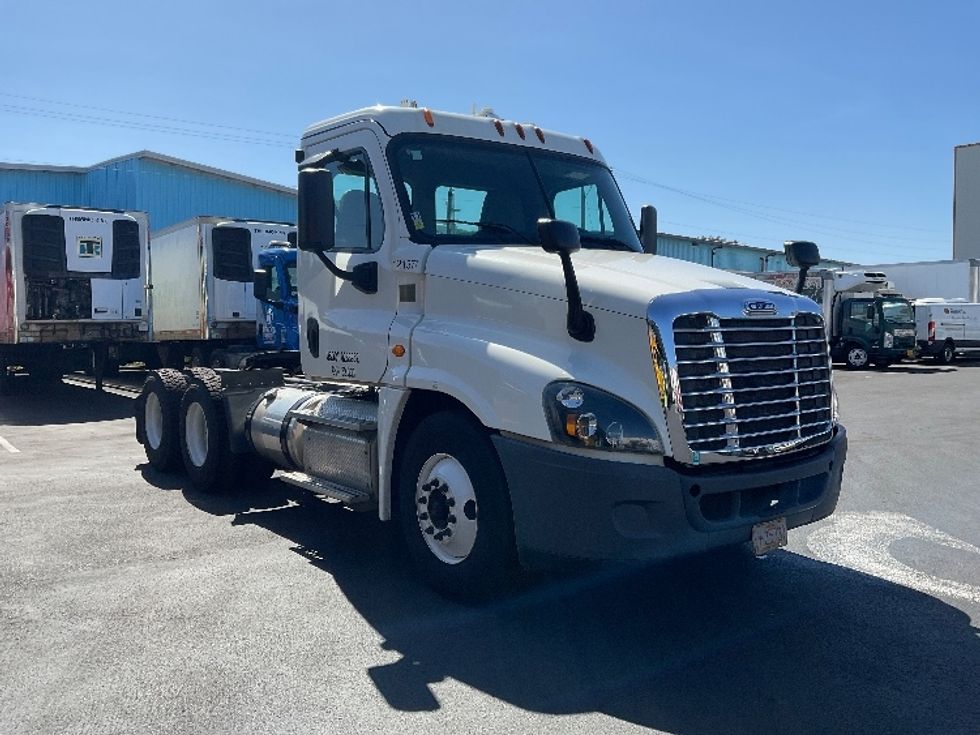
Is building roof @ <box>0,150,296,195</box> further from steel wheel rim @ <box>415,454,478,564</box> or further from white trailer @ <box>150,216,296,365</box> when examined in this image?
steel wheel rim @ <box>415,454,478,564</box>

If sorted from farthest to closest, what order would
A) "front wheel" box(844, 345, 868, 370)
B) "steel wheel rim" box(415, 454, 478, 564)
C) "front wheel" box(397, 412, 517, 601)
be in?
"front wheel" box(844, 345, 868, 370) < "steel wheel rim" box(415, 454, 478, 564) < "front wheel" box(397, 412, 517, 601)

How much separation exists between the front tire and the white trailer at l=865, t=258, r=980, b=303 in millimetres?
33697

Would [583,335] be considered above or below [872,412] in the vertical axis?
above

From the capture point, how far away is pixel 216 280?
18.7 metres

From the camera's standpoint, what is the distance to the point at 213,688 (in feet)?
13.5

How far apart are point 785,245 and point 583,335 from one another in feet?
7.21

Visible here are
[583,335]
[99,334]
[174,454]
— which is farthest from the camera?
[99,334]

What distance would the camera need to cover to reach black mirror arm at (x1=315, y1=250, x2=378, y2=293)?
19.4ft

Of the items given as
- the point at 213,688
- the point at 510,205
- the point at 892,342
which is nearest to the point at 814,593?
the point at 510,205

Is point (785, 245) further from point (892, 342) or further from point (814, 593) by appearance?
point (892, 342)

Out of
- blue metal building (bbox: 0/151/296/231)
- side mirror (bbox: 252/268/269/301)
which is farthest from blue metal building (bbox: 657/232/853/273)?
side mirror (bbox: 252/268/269/301)

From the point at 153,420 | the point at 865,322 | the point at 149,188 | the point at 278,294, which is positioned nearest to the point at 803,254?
the point at 153,420

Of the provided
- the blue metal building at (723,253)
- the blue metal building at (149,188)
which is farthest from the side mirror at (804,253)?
the blue metal building at (723,253)

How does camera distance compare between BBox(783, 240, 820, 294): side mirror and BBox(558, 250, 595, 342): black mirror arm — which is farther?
BBox(783, 240, 820, 294): side mirror
